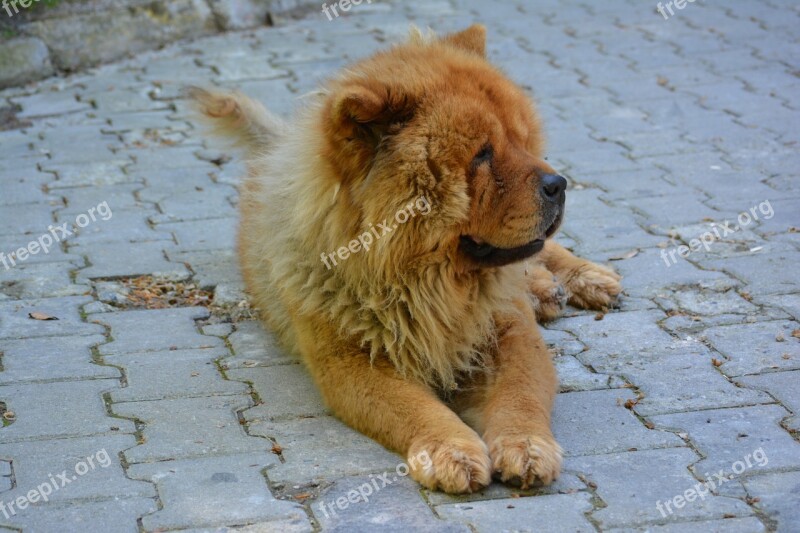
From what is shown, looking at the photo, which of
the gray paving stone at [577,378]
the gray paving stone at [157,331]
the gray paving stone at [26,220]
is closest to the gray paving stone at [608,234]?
the gray paving stone at [577,378]

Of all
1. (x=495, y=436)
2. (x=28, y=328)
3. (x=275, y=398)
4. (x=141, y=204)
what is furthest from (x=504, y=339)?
(x=141, y=204)

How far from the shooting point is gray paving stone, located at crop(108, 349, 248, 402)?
4.25 meters

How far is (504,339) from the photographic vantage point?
4.19 m

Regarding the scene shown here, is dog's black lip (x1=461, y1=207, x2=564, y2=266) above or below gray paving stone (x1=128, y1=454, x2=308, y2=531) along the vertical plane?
above

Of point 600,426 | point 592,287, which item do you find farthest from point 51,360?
point 592,287

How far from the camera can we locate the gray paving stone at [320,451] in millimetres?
3607

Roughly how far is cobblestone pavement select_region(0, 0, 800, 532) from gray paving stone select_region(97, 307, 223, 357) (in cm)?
2

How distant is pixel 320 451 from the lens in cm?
377

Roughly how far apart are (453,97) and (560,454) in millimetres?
1295

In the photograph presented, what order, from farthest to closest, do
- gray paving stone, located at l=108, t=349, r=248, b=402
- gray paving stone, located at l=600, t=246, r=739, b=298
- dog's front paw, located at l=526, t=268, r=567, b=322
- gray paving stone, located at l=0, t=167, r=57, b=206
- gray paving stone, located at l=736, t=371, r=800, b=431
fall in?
1. gray paving stone, located at l=0, t=167, r=57, b=206
2. gray paving stone, located at l=600, t=246, r=739, b=298
3. dog's front paw, located at l=526, t=268, r=567, b=322
4. gray paving stone, located at l=108, t=349, r=248, b=402
5. gray paving stone, located at l=736, t=371, r=800, b=431

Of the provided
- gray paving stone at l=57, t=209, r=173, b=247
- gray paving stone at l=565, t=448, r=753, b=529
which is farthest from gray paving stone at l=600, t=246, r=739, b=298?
gray paving stone at l=57, t=209, r=173, b=247

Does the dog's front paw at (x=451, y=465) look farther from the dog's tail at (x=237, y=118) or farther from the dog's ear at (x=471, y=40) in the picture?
the dog's tail at (x=237, y=118)

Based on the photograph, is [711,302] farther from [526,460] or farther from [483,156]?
[526,460]

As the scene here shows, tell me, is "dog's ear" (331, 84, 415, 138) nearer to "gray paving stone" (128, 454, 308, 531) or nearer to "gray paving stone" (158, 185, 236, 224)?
"gray paving stone" (128, 454, 308, 531)
